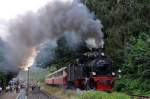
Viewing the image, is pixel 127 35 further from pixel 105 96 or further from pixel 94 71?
pixel 105 96

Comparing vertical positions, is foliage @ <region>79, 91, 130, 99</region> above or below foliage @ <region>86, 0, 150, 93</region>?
below

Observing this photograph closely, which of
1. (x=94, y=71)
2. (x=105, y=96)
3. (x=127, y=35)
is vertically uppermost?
(x=127, y=35)

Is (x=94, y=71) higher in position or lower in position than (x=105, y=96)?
higher

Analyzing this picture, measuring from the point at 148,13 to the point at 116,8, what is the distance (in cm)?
402

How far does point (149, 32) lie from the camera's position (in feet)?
137

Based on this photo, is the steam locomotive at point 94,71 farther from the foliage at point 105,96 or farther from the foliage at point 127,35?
the foliage at point 105,96

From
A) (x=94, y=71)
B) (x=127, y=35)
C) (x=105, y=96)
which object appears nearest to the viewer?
(x=105, y=96)

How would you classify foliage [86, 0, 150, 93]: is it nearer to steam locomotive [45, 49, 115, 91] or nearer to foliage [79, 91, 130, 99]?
steam locomotive [45, 49, 115, 91]

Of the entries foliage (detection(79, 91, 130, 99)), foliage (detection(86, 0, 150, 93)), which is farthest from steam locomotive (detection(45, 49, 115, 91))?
foliage (detection(79, 91, 130, 99))

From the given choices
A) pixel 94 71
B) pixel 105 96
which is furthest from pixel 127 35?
pixel 105 96

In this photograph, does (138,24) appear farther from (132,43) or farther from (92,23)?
(92,23)

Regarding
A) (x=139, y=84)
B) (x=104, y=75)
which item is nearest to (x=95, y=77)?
(x=104, y=75)

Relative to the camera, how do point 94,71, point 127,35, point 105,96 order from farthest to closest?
point 127,35 < point 94,71 < point 105,96

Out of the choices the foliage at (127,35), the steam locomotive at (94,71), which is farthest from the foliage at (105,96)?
the foliage at (127,35)
